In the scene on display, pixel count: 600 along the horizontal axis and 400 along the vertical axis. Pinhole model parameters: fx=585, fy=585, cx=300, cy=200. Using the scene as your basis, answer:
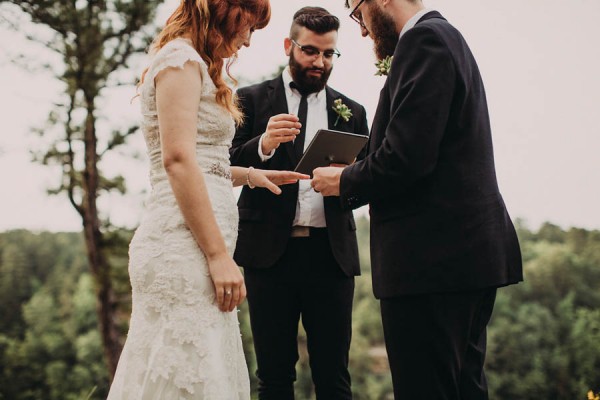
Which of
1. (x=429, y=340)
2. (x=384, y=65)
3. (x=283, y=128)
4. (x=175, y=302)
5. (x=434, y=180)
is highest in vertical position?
(x=384, y=65)

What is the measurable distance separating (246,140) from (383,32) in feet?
3.99

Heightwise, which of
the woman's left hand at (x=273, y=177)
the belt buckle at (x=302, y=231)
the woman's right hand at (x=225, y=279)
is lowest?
the woman's right hand at (x=225, y=279)

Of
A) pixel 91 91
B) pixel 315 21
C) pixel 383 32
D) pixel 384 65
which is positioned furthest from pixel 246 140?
pixel 91 91

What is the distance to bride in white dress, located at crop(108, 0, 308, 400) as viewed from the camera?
6.04 ft

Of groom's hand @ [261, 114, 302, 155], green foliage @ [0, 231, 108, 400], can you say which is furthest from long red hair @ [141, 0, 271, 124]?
green foliage @ [0, 231, 108, 400]

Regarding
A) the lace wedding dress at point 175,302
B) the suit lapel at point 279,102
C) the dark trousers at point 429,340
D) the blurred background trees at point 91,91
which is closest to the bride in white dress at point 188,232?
the lace wedding dress at point 175,302

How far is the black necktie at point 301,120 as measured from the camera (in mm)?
3129

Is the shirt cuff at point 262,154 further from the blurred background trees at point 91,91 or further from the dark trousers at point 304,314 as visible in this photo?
the blurred background trees at point 91,91

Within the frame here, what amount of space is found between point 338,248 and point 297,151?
1.87 ft

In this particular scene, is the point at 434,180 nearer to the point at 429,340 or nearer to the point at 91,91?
the point at 429,340

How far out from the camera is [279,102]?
323cm

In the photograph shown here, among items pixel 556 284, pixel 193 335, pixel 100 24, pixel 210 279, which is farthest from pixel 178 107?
pixel 556 284

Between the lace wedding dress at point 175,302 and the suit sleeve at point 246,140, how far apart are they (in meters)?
0.99

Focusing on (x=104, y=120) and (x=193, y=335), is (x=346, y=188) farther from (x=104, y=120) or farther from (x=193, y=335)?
(x=104, y=120)
